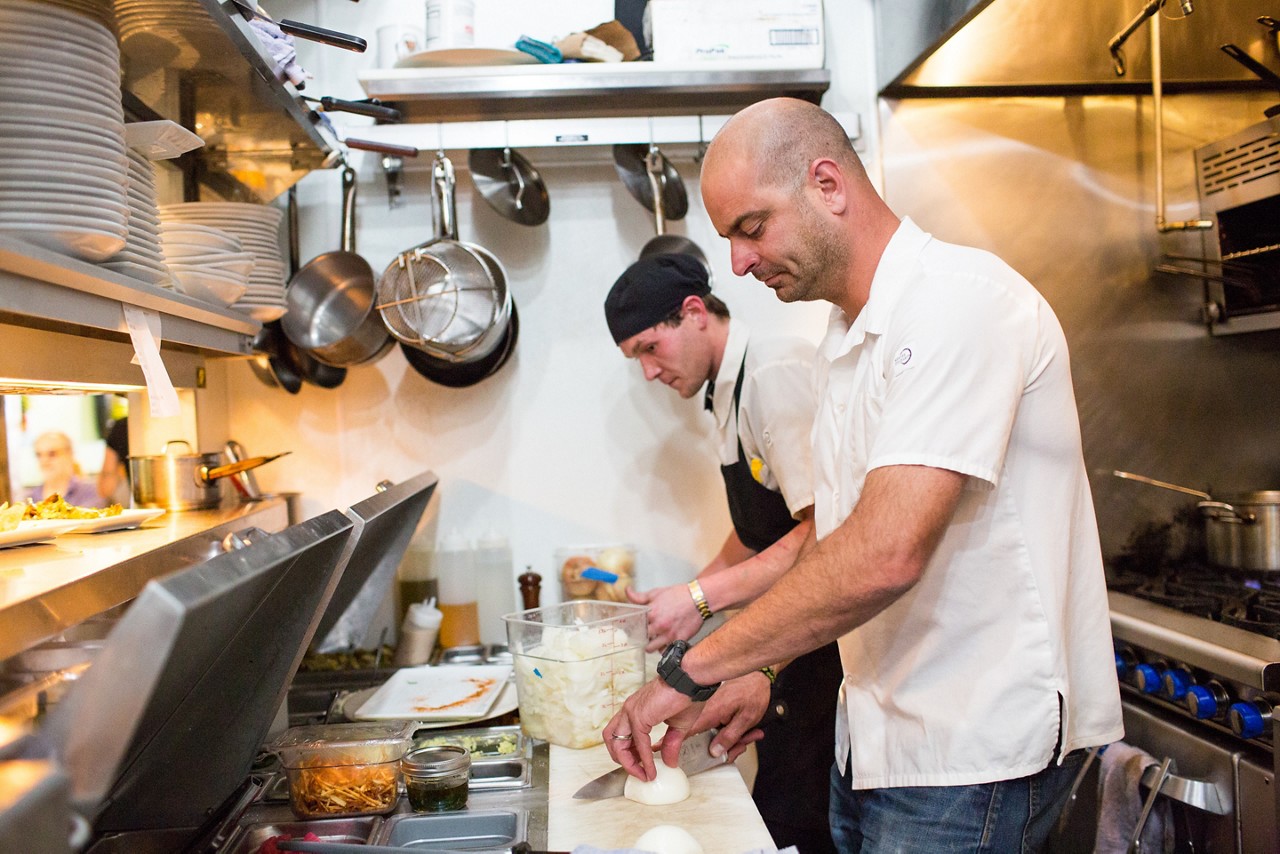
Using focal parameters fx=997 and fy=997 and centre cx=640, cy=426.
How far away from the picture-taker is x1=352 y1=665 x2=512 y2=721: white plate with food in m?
2.13

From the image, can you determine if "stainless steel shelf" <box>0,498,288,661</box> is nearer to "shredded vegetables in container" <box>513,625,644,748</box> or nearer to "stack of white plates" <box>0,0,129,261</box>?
"stack of white plates" <box>0,0,129,261</box>

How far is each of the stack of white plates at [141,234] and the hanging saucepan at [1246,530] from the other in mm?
2448

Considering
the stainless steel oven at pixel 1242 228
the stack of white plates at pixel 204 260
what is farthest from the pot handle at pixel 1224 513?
the stack of white plates at pixel 204 260

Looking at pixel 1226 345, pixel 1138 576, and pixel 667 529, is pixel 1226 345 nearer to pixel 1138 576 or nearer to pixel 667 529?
pixel 1138 576

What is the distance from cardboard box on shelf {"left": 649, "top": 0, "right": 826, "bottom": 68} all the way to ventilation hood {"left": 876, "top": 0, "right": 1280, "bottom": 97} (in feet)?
0.90

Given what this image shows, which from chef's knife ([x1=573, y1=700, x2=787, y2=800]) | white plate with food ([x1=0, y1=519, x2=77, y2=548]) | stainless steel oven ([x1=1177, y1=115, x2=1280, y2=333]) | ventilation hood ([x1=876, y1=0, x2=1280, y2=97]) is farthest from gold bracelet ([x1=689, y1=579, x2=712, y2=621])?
stainless steel oven ([x1=1177, y1=115, x2=1280, y2=333])

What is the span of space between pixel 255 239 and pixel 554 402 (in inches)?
39.8

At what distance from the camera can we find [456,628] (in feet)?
9.25

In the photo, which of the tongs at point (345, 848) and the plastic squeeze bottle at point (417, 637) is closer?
the tongs at point (345, 848)

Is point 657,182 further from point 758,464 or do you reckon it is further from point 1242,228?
point 1242,228

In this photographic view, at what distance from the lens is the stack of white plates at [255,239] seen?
2.21 metres

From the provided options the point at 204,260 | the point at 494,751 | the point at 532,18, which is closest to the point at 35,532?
the point at 204,260

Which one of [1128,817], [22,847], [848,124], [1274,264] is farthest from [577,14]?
[22,847]

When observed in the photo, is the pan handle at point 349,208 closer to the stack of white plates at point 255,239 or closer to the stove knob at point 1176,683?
the stack of white plates at point 255,239
